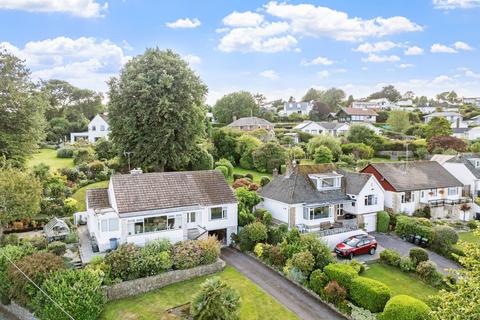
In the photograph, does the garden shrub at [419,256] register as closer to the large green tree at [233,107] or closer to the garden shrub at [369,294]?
the garden shrub at [369,294]

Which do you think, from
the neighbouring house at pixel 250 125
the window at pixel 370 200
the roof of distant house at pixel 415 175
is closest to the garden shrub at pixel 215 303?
the window at pixel 370 200

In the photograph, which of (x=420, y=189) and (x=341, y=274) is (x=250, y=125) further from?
(x=341, y=274)

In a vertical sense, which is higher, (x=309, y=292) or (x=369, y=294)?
(x=369, y=294)

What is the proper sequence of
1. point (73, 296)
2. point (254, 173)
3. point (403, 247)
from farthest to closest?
1. point (254, 173)
2. point (403, 247)
3. point (73, 296)

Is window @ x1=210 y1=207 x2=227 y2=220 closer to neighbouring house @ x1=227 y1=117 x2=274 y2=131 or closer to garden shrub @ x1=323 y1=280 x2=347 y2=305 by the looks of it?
garden shrub @ x1=323 y1=280 x2=347 y2=305

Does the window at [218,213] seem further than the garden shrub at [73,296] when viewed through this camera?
Yes

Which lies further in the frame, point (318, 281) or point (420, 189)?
point (420, 189)

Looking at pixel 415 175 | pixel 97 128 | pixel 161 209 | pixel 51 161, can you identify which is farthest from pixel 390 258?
pixel 97 128
